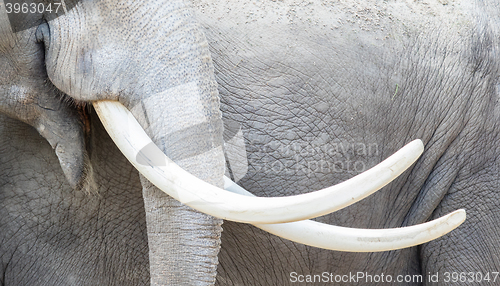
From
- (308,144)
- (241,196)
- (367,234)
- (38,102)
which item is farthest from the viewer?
(308,144)

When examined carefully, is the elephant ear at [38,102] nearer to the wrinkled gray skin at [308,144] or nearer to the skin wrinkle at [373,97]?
the wrinkled gray skin at [308,144]

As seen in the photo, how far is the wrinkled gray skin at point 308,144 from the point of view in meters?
2.28

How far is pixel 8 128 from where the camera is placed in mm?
2191

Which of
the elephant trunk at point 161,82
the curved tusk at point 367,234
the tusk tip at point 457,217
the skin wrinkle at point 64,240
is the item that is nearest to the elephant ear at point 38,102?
the elephant trunk at point 161,82

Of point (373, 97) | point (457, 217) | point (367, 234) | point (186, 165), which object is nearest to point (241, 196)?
point (186, 165)

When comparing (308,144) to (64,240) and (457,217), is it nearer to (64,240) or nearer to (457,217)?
(457,217)

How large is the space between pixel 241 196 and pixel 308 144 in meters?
0.85

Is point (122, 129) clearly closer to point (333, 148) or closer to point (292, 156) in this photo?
point (292, 156)

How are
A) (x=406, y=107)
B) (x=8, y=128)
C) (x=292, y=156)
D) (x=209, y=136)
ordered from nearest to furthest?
(x=209, y=136) → (x=8, y=128) → (x=292, y=156) → (x=406, y=107)

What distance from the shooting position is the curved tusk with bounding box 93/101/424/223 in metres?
1.48

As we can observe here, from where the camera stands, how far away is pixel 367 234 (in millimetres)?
1690

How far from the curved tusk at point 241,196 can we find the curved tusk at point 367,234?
12cm

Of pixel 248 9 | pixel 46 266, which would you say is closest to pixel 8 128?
pixel 46 266

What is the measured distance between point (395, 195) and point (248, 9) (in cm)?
107
